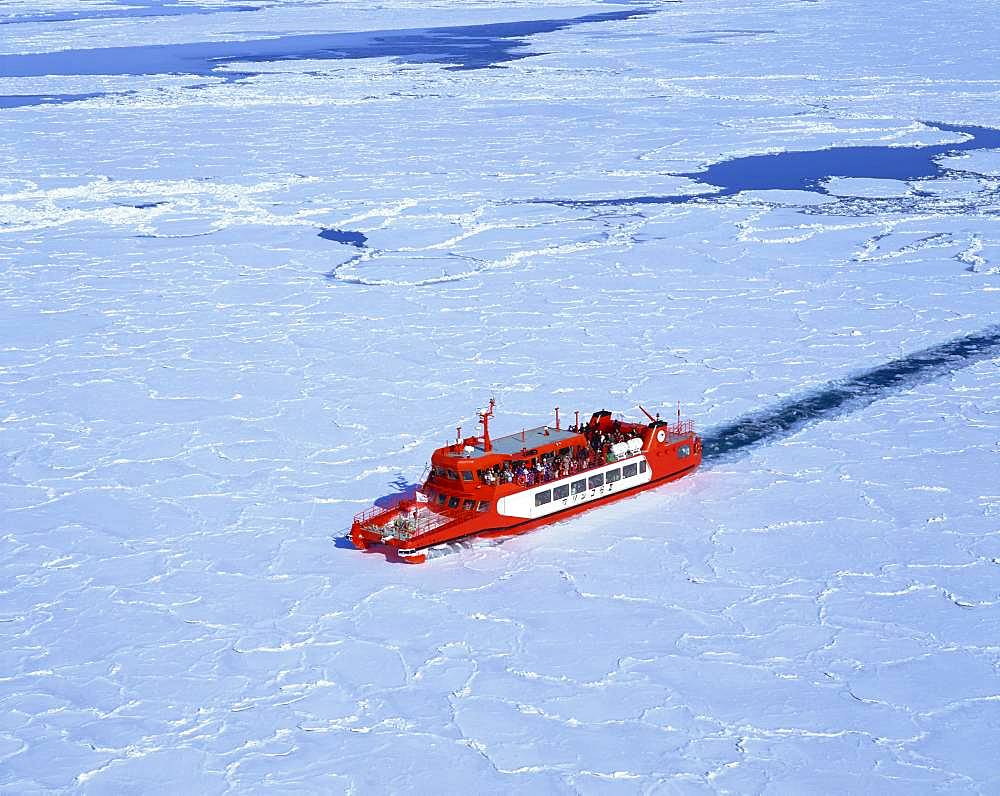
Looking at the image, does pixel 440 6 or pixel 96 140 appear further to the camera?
pixel 440 6

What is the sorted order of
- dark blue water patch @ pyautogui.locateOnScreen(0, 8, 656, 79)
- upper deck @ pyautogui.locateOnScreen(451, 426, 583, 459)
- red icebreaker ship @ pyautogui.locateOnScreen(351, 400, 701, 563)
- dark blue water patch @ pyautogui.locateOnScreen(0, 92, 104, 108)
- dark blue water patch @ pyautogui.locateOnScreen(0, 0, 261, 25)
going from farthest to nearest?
dark blue water patch @ pyautogui.locateOnScreen(0, 0, 261, 25) → dark blue water patch @ pyautogui.locateOnScreen(0, 8, 656, 79) → dark blue water patch @ pyautogui.locateOnScreen(0, 92, 104, 108) → upper deck @ pyautogui.locateOnScreen(451, 426, 583, 459) → red icebreaker ship @ pyautogui.locateOnScreen(351, 400, 701, 563)

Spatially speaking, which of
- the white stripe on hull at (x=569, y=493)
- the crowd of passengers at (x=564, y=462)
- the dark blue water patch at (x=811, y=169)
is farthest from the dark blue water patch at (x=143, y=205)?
the white stripe on hull at (x=569, y=493)

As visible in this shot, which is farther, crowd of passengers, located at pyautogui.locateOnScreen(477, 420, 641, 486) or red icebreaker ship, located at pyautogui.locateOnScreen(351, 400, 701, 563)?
crowd of passengers, located at pyautogui.locateOnScreen(477, 420, 641, 486)

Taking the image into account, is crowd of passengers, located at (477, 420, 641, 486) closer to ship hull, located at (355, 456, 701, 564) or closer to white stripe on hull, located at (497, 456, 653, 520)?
white stripe on hull, located at (497, 456, 653, 520)

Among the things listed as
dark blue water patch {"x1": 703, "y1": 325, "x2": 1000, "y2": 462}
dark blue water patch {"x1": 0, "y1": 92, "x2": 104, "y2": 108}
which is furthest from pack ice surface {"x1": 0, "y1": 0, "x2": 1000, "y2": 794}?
dark blue water patch {"x1": 0, "y1": 92, "x2": 104, "y2": 108}

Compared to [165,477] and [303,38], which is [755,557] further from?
[303,38]

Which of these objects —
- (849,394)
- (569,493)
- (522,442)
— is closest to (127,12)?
(849,394)

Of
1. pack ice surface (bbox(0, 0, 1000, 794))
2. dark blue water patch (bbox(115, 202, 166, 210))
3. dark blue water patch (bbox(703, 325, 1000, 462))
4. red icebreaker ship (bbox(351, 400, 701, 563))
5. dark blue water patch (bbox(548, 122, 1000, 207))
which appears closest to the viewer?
pack ice surface (bbox(0, 0, 1000, 794))

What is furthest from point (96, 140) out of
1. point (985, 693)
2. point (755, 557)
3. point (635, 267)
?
point (985, 693)
